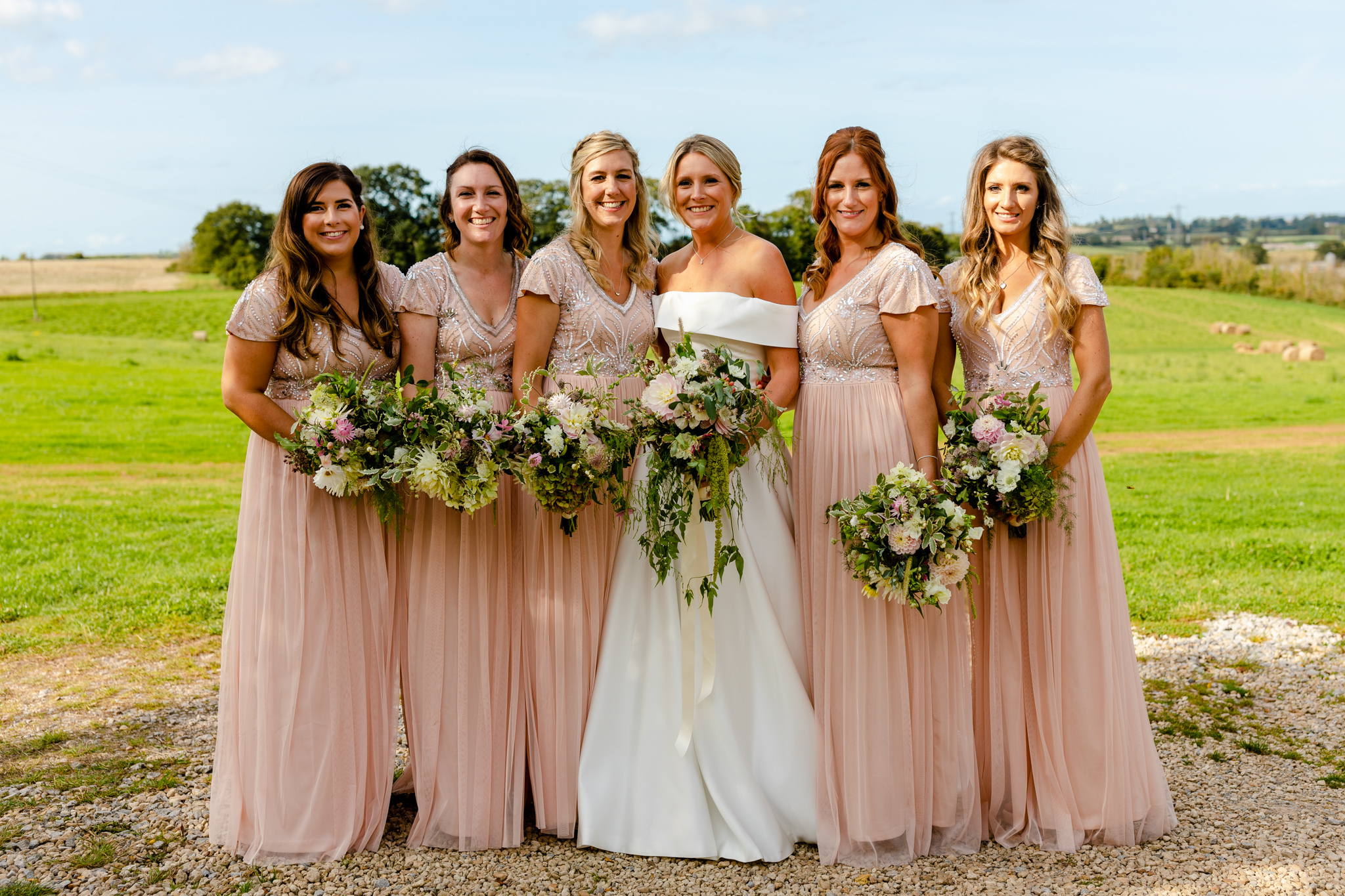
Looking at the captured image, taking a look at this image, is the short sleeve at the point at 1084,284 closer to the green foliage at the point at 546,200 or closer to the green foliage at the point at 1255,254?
the green foliage at the point at 546,200

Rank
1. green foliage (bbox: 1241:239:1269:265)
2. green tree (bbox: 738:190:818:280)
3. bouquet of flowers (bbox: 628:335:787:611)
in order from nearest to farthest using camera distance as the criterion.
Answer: bouquet of flowers (bbox: 628:335:787:611)
green tree (bbox: 738:190:818:280)
green foliage (bbox: 1241:239:1269:265)

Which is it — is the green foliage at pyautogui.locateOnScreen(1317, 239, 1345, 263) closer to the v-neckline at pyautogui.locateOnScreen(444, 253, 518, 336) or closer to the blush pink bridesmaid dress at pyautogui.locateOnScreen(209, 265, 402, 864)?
the v-neckline at pyautogui.locateOnScreen(444, 253, 518, 336)

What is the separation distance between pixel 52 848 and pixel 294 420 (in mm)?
2484

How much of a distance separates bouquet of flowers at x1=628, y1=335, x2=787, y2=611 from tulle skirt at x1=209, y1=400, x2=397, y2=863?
1.46 m

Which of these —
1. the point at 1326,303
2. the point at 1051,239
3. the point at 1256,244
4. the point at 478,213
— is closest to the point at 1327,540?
the point at 1051,239

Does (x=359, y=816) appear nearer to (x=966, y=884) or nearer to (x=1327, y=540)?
(x=966, y=884)

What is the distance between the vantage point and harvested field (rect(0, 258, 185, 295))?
180 ft

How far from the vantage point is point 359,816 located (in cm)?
496

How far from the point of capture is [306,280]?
479 centimetres

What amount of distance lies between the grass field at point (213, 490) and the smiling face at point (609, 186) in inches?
239

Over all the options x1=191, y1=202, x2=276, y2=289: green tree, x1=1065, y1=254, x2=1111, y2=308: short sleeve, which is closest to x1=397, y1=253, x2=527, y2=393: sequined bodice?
x1=1065, y1=254, x2=1111, y2=308: short sleeve

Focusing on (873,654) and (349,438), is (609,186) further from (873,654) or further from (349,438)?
(873,654)

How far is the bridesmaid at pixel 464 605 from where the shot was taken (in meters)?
5.00

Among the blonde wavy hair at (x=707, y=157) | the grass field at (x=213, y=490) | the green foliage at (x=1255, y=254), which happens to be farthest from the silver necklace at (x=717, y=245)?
the green foliage at (x=1255, y=254)
